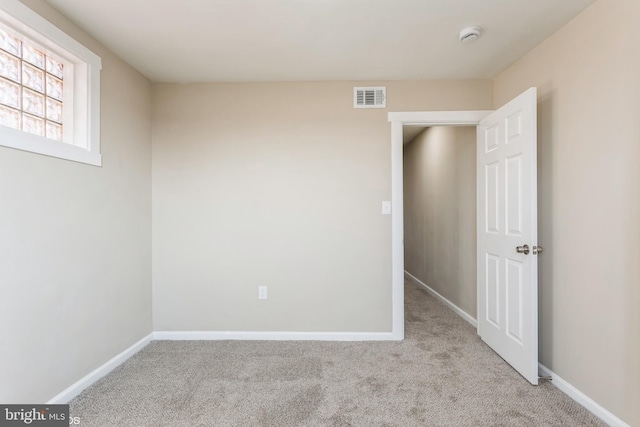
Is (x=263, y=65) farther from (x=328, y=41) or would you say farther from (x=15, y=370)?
(x=15, y=370)

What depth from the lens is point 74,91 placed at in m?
2.05

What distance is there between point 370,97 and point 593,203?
182 cm

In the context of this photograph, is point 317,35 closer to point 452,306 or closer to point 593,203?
point 593,203

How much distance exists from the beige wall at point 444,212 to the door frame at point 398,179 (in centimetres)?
48

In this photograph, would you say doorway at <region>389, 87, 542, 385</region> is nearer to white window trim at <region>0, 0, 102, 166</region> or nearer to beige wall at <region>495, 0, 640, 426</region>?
beige wall at <region>495, 0, 640, 426</region>

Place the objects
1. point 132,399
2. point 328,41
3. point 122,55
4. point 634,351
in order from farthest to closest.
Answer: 1. point 122,55
2. point 328,41
3. point 132,399
4. point 634,351

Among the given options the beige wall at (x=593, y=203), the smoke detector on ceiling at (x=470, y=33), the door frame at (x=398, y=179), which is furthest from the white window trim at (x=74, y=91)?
the beige wall at (x=593, y=203)

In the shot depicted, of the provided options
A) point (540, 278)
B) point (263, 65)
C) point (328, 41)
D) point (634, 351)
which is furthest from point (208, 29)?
point (634, 351)

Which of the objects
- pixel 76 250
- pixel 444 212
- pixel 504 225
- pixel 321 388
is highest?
pixel 444 212

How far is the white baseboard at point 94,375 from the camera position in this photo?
188cm

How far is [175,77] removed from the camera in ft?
9.00

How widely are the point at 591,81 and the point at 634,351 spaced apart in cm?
149

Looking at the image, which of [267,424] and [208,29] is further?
[208,29]

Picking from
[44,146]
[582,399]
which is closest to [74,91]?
[44,146]
